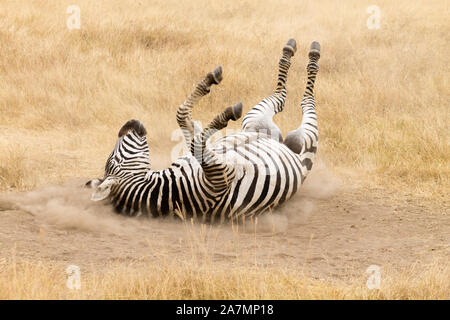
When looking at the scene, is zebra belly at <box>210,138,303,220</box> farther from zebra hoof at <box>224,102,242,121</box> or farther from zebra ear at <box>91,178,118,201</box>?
zebra ear at <box>91,178,118,201</box>

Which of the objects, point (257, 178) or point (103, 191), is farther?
point (257, 178)

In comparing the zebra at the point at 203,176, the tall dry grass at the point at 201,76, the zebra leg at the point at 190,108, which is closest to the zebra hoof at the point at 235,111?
the zebra at the point at 203,176

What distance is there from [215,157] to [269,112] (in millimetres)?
2208

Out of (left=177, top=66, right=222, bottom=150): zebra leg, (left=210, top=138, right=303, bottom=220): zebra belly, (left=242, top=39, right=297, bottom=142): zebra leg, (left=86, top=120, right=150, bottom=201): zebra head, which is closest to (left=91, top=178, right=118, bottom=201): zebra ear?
(left=86, top=120, right=150, bottom=201): zebra head

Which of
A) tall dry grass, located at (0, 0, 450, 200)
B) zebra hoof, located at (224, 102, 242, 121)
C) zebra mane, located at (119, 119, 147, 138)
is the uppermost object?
tall dry grass, located at (0, 0, 450, 200)

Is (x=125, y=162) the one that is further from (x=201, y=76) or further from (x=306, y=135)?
(x=201, y=76)

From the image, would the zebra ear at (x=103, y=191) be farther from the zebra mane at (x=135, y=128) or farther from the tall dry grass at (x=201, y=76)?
the tall dry grass at (x=201, y=76)

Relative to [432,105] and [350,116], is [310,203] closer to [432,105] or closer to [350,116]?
[350,116]

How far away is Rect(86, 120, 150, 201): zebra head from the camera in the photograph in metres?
5.00

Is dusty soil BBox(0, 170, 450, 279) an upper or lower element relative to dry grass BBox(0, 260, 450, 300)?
upper

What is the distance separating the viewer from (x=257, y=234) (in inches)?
195

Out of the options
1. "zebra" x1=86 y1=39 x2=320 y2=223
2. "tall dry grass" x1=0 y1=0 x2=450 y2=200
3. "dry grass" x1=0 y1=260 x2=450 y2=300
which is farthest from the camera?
"tall dry grass" x1=0 y1=0 x2=450 y2=200

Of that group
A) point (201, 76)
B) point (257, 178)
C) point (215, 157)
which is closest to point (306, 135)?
point (257, 178)

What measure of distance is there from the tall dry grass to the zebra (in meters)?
1.31
